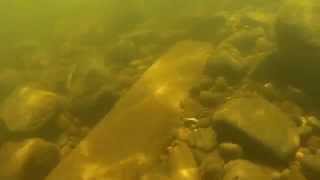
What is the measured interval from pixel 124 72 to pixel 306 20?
152 inches

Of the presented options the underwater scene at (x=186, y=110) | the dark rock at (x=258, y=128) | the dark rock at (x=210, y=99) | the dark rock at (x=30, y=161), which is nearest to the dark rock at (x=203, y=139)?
the underwater scene at (x=186, y=110)

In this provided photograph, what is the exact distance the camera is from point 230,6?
12875 mm

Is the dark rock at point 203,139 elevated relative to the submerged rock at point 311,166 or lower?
elevated

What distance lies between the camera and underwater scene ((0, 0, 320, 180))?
575cm

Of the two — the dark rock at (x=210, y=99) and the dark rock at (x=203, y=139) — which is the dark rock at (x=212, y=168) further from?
the dark rock at (x=210, y=99)

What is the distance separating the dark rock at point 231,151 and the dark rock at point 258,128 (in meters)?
0.09

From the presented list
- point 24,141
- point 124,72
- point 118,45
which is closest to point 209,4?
point 118,45

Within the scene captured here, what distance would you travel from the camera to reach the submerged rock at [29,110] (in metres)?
7.55

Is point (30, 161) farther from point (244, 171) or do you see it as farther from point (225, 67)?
point (225, 67)

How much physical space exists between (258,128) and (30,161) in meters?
3.34

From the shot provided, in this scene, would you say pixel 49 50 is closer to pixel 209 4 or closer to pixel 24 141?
pixel 209 4

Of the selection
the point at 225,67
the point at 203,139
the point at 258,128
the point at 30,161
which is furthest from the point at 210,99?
the point at 30,161

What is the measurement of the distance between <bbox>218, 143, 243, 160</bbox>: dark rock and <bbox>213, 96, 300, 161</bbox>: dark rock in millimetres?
89

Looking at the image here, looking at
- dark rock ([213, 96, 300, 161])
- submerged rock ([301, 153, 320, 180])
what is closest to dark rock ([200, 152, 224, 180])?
dark rock ([213, 96, 300, 161])
